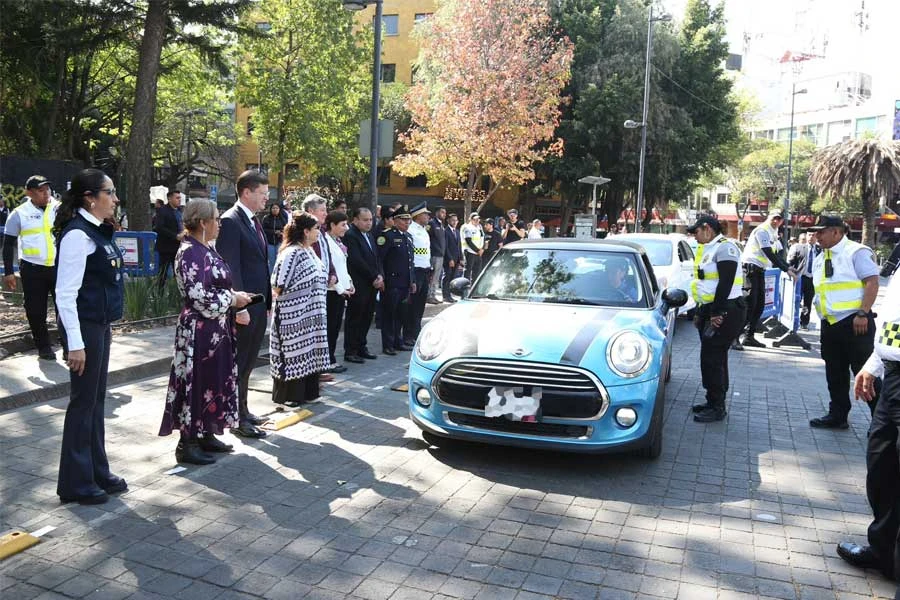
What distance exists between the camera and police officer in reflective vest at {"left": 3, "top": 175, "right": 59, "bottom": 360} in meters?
7.55

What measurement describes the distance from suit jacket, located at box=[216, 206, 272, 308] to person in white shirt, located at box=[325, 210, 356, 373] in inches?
75.2

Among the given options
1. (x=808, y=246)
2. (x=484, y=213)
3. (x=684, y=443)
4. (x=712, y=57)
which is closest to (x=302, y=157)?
(x=484, y=213)

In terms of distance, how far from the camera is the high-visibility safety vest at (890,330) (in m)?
3.42

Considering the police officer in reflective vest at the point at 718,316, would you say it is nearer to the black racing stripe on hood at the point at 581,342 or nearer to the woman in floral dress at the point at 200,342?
the black racing stripe on hood at the point at 581,342

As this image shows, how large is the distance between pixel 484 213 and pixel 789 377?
35409mm

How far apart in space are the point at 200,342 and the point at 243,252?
3.38 feet

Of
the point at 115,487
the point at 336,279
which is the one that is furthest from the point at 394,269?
the point at 115,487

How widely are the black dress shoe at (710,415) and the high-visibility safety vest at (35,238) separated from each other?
257 inches

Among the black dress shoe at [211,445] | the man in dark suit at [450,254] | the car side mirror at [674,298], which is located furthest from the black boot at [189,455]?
the man in dark suit at [450,254]

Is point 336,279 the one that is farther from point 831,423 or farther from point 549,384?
point 831,423

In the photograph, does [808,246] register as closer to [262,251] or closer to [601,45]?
[262,251]

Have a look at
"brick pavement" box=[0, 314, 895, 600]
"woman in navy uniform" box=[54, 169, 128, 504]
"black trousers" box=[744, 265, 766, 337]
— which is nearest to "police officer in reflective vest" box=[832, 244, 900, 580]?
"brick pavement" box=[0, 314, 895, 600]

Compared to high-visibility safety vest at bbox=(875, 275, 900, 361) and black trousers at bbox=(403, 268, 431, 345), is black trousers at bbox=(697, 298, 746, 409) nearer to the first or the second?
high-visibility safety vest at bbox=(875, 275, 900, 361)

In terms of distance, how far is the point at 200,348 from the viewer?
4.93 metres
